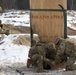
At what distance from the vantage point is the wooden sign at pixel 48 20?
884cm

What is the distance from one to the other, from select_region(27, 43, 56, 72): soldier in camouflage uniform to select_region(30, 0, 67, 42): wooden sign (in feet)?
1.50

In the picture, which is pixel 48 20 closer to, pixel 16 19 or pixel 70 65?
pixel 70 65

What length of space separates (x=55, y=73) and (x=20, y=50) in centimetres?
459

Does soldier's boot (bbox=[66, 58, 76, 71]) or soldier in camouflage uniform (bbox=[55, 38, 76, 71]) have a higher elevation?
soldier in camouflage uniform (bbox=[55, 38, 76, 71])

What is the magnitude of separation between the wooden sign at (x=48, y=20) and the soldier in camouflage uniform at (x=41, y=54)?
0.46 metres

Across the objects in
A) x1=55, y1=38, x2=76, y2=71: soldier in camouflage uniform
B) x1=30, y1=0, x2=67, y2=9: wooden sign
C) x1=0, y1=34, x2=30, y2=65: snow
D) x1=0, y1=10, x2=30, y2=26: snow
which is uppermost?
x1=30, y1=0, x2=67, y2=9: wooden sign

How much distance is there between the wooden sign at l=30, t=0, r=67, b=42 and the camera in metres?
8.84

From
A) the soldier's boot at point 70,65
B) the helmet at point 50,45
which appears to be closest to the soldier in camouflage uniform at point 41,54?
the helmet at point 50,45

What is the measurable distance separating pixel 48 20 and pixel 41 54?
952mm

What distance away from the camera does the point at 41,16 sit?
890 cm

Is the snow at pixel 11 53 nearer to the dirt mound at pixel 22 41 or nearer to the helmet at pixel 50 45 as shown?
the dirt mound at pixel 22 41

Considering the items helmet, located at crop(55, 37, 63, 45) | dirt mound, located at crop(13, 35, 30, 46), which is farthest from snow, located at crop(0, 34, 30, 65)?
helmet, located at crop(55, 37, 63, 45)

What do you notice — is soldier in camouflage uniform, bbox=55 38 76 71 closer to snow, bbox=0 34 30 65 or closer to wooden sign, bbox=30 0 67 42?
wooden sign, bbox=30 0 67 42

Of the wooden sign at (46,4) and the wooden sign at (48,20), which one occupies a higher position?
the wooden sign at (46,4)
